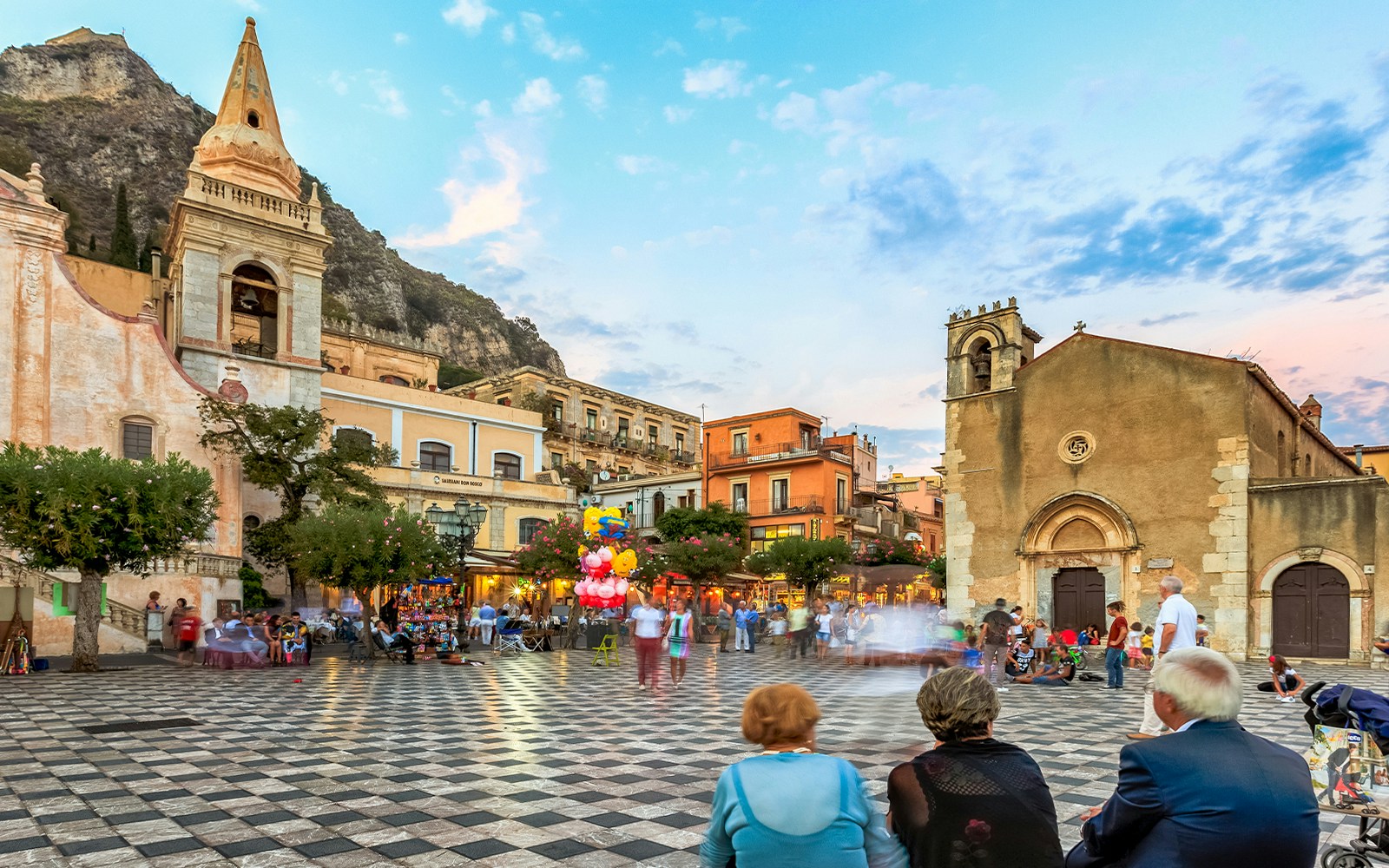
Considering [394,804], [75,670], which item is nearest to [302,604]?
[75,670]

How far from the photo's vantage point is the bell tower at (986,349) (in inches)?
1037

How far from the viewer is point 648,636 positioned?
14.3 metres

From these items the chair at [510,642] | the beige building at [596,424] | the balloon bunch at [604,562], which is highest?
the beige building at [596,424]

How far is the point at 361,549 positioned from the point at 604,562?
597cm

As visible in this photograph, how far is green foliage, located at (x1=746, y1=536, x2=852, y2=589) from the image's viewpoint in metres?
38.0

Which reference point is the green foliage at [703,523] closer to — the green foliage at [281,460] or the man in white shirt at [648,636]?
the green foliage at [281,460]

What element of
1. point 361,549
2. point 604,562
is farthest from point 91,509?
point 604,562

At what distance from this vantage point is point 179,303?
1194 inches

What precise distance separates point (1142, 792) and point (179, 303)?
34110mm

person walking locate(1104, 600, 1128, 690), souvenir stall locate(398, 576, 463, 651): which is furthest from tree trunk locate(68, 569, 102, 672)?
person walking locate(1104, 600, 1128, 690)

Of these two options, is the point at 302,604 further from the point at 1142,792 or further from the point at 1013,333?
the point at 1142,792

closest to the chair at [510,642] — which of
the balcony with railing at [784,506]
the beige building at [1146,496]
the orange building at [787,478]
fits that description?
the beige building at [1146,496]

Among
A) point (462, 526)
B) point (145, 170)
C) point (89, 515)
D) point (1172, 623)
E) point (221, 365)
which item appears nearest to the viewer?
point (1172, 623)

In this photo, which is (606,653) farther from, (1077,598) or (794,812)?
(794,812)
